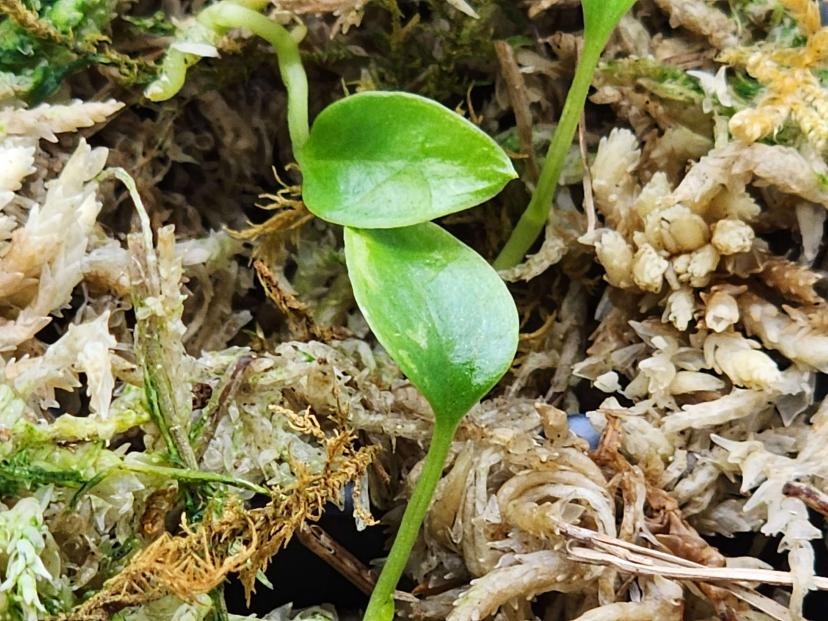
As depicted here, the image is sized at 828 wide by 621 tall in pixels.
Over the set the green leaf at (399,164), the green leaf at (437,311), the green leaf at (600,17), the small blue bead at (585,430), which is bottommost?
the small blue bead at (585,430)

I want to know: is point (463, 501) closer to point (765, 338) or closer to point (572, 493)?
point (572, 493)

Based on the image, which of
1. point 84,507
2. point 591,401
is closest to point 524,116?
point 591,401

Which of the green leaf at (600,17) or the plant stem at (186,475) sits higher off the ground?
the green leaf at (600,17)

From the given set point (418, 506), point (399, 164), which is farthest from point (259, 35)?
point (418, 506)

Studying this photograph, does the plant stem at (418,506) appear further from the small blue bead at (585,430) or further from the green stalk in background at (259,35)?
the green stalk in background at (259,35)

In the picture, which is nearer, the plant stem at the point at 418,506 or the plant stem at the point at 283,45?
the plant stem at the point at 418,506

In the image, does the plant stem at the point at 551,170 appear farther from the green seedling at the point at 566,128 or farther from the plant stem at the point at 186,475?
the plant stem at the point at 186,475

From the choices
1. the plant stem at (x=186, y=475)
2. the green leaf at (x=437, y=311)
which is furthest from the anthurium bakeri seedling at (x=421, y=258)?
the plant stem at (x=186, y=475)

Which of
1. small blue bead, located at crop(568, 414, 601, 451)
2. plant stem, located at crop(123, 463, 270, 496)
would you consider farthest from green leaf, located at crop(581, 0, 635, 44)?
plant stem, located at crop(123, 463, 270, 496)
